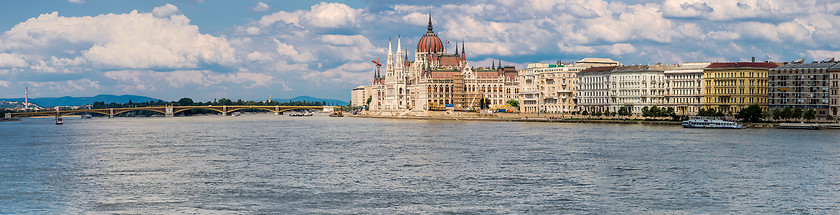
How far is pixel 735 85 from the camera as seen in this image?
125938mm

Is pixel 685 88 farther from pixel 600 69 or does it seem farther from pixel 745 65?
pixel 600 69

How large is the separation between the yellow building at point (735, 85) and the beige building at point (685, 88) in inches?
54.5

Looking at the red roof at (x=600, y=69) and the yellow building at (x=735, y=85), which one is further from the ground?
the red roof at (x=600, y=69)

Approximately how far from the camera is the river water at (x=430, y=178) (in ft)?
119

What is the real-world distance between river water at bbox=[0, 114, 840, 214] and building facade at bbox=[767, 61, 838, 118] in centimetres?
4475

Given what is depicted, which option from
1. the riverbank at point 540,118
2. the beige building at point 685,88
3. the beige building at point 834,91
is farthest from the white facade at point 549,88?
the beige building at point 834,91

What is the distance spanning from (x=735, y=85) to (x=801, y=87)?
1151 cm

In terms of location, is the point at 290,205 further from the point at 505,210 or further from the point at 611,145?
the point at 611,145

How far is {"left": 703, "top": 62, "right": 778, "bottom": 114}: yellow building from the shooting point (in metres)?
124

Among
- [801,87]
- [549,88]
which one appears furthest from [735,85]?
[549,88]

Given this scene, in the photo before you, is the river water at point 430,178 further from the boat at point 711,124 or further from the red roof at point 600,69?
the red roof at point 600,69

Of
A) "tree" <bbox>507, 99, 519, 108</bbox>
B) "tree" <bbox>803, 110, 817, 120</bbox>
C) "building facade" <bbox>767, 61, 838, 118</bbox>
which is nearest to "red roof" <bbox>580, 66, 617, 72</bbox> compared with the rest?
"building facade" <bbox>767, 61, 838, 118</bbox>

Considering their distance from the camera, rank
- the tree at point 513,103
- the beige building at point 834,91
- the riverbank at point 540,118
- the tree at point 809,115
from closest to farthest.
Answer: the tree at point 809,115
the beige building at point 834,91
the riverbank at point 540,118
the tree at point 513,103

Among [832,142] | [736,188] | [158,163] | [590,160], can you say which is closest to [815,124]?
[832,142]
